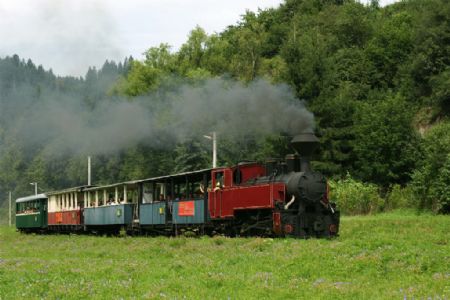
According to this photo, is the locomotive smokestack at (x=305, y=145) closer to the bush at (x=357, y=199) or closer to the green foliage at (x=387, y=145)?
the bush at (x=357, y=199)

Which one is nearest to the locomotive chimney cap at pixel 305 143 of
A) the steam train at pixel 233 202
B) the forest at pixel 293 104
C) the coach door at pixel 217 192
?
the steam train at pixel 233 202

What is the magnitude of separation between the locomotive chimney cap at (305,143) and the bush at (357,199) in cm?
1622

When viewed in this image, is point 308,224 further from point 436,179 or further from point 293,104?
point 436,179

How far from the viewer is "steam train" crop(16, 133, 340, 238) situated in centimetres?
2134

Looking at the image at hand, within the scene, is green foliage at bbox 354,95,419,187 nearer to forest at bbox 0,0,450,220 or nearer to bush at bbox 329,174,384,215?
forest at bbox 0,0,450,220

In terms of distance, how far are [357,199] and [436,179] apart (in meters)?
5.53

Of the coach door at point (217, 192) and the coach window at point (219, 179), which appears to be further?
the coach window at point (219, 179)

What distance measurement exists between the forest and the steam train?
212 inches

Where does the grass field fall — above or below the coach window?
below

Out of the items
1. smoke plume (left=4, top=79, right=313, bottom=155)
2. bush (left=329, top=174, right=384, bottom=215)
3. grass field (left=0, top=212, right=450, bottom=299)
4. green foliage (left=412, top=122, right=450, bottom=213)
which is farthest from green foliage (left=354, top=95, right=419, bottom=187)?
grass field (left=0, top=212, right=450, bottom=299)

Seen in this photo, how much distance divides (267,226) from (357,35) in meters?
49.6

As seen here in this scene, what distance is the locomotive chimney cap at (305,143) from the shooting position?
21.1 meters

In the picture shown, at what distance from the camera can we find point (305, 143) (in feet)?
69.5

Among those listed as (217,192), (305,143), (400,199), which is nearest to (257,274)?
(305,143)
